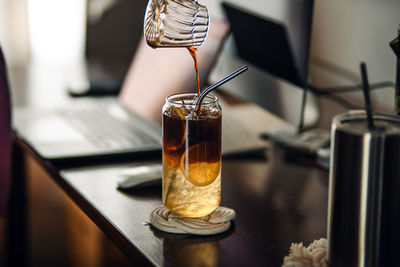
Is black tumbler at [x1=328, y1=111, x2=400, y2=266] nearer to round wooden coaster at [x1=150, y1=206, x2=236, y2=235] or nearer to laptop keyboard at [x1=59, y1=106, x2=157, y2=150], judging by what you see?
round wooden coaster at [x1=150, y1=206, x2=236, y2=235]

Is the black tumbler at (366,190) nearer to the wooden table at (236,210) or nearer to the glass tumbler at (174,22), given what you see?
the wooden table at (236,210)

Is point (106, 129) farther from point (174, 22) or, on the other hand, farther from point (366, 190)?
point (366, 190)

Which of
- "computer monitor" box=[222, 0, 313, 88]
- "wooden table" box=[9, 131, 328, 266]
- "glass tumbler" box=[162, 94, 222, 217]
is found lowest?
"wooden table" box=[9, 131, 328, 266]

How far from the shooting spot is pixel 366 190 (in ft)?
2.03

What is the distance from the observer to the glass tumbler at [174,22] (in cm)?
80

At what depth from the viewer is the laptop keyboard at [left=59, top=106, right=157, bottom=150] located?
1208 mm

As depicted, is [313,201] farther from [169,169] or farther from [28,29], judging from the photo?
[28,29]

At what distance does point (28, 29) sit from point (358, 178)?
2782 millimetres

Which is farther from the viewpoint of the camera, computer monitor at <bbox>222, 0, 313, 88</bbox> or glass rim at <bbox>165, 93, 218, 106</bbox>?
computer monitor at <bbox>222, 0, 313, 88</bbox>

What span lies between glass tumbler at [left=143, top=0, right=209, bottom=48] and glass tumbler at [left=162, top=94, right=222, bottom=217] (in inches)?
3.6

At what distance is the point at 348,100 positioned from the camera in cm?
113

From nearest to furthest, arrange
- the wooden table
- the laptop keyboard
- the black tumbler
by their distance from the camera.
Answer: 1. the black tumbler
2. the wooden table
3. the laptop keyboard

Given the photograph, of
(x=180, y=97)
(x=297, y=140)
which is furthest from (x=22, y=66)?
(x=180, y=97)

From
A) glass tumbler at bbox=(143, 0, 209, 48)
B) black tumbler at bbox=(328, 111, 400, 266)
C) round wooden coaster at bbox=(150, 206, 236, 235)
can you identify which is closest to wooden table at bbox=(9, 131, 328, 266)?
round wooden coaster at bbox=(150, 206, 236, 235)
